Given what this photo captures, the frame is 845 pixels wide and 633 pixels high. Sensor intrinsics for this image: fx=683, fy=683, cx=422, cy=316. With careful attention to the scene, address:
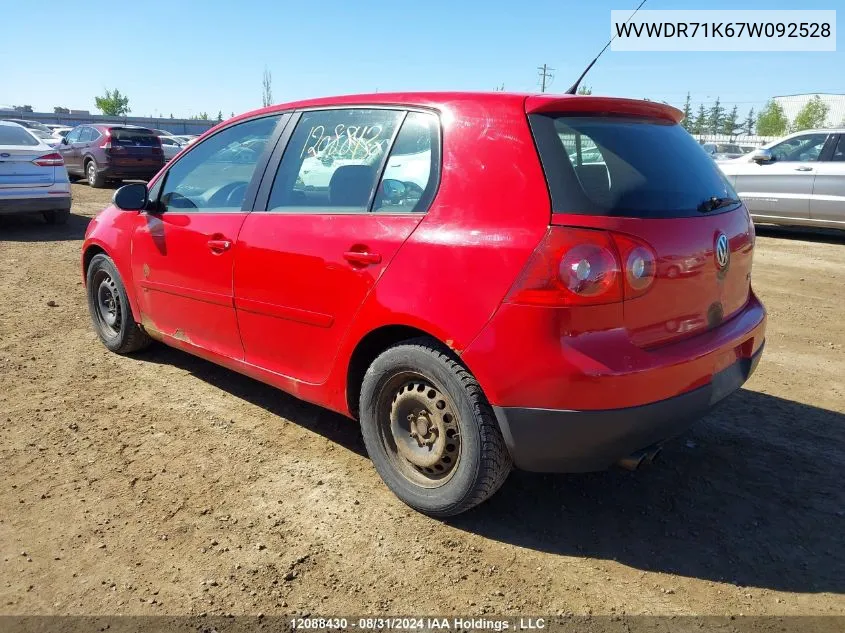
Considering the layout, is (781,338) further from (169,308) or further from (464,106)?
(169,308)

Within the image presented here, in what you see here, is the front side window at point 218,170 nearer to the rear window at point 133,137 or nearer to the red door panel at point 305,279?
the red door panel at point 305,279

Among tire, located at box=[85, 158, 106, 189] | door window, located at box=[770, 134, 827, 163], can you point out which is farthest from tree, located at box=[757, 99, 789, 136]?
tire, located at box=[85, 158, 106, 189]

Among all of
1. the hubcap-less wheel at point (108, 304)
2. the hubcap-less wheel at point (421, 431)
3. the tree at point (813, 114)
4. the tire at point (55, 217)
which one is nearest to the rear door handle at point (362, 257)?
the hubcap-less wheel at point (421, 431)

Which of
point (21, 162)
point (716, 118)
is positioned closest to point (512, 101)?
point (21, 162)

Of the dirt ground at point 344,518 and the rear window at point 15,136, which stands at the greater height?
the rear window at point 15,136

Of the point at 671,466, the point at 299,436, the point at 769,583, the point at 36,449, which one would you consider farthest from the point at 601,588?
the point at 36,449

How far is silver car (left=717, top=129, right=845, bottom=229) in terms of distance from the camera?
10008 mm

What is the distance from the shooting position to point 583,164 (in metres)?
2.58

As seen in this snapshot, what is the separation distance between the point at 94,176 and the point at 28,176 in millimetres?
8473

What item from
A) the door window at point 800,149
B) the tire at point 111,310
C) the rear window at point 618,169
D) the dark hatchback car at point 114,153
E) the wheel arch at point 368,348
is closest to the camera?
the rear window at point 618,169

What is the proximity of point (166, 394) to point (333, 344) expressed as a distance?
1.65 m

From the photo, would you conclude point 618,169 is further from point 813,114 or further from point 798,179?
point 813,114

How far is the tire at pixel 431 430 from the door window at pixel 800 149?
9.92m

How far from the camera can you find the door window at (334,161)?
3119mm
